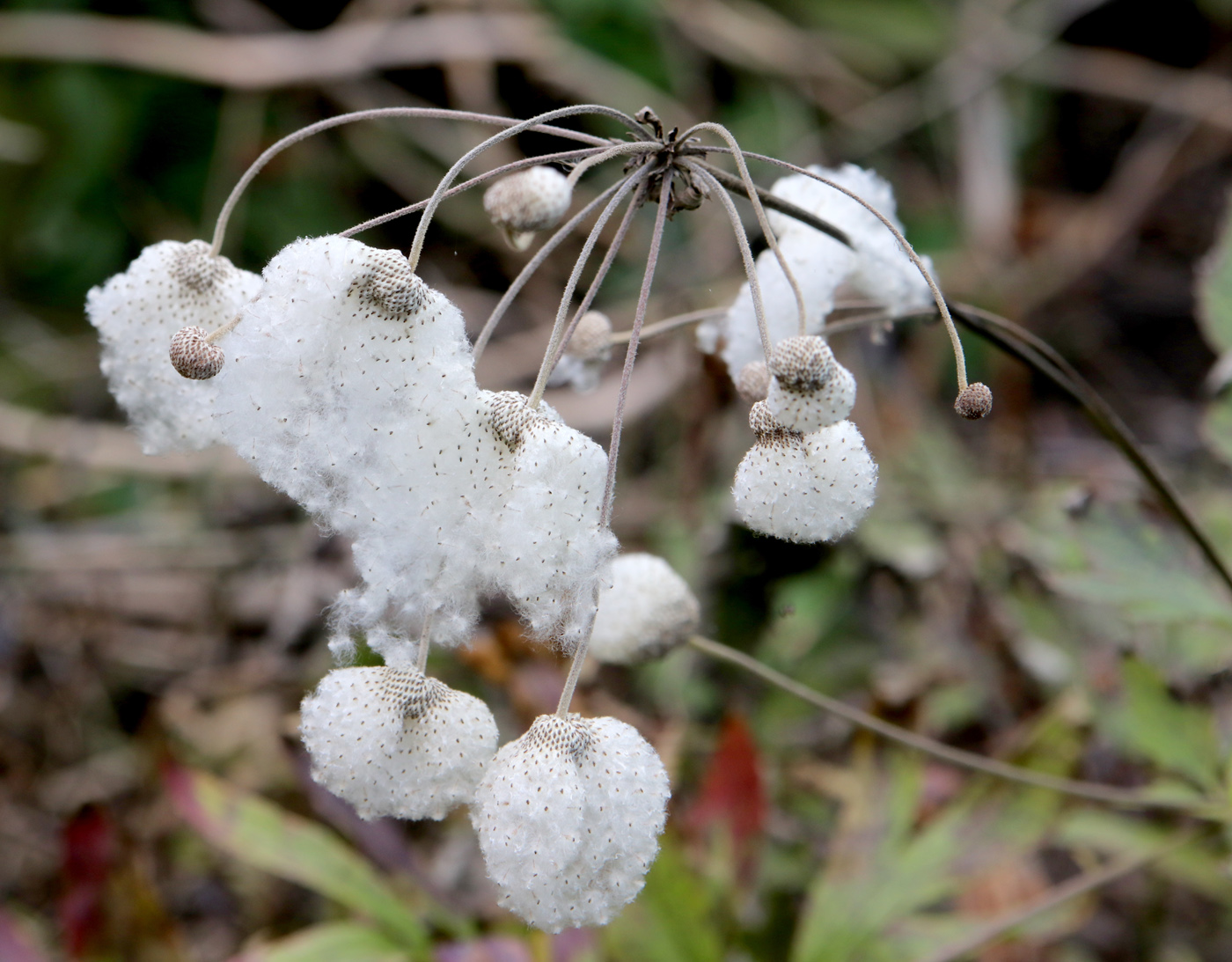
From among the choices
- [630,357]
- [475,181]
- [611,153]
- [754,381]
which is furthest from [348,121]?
[754,381]

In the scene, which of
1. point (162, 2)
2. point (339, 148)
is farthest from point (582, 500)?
point (162, 2)

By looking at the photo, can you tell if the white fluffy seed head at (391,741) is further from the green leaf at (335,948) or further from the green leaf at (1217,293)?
the green leaf at (1217,293)

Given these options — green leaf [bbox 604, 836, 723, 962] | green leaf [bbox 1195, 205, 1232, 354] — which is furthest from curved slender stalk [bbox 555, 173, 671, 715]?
green leaf [bbox 1195, 205, 1232, 354]

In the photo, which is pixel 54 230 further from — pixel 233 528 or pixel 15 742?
pixel 15 742

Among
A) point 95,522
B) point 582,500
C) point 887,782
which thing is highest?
point 95,522

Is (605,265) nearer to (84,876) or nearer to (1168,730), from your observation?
(1168,730)

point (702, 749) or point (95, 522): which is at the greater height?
point (95, 522)
